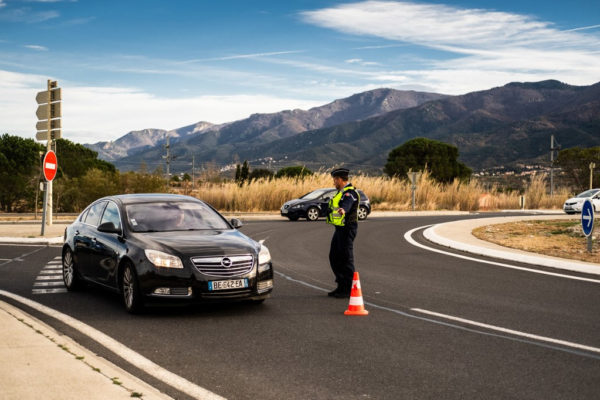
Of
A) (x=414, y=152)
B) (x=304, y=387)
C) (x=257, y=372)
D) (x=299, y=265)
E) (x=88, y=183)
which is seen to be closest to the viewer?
(x=304, y=387)

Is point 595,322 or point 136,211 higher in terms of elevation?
point 136,211

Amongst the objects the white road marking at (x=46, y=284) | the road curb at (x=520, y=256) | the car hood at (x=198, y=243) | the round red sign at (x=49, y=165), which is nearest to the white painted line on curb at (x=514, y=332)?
the car hood at (x=198, y=243)

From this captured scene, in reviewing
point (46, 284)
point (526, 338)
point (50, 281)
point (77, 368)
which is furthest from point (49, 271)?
point (526, 338)

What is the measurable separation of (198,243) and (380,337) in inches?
104

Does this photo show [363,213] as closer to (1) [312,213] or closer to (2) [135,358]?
(1) [312,213]

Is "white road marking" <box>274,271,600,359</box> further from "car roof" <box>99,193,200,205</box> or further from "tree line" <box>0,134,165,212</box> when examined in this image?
"tree line" <box>0,134,165,212</box>

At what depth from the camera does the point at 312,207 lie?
29.3 meters

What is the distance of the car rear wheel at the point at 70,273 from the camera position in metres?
10.4

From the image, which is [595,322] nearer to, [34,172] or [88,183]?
[88,183]

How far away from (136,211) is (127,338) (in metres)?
2.73

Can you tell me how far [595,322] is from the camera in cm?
810

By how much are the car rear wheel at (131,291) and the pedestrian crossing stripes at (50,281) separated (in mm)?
2231

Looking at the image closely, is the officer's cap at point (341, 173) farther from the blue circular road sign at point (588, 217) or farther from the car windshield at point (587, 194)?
the car windshield at point (587, 194)

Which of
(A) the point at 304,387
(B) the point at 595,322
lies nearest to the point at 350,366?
(A) the point at 304,387
